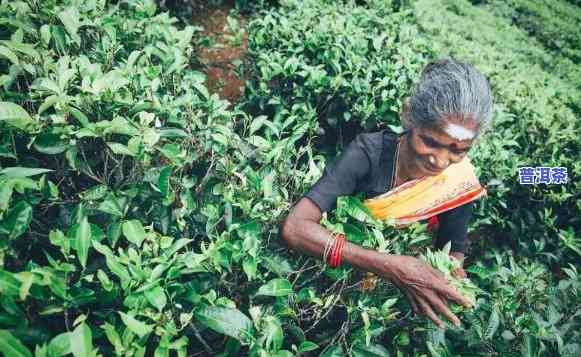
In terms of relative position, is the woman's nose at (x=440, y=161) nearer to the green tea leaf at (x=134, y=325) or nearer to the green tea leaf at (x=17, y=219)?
the green tea leaf at (x=134, y=325)

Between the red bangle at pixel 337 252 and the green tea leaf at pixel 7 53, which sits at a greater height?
the green tea leaf at pixel 7 53

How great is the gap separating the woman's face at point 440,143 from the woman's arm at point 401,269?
1.97ft

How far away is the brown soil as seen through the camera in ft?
13.1

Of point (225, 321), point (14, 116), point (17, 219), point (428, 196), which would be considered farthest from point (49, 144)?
point (428, 196)

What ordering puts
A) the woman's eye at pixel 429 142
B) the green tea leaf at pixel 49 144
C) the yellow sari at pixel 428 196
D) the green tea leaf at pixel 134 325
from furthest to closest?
the yellow sari at pixel 428 196 < the woman's eye at pixel 429 142 < the green tea leaf at pixel 49 144 < the green tea leaf at pixel 134 325

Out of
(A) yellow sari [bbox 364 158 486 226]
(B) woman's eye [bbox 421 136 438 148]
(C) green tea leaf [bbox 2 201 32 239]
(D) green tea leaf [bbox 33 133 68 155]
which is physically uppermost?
(D) green tea leaf [bbox 33 133 68 155]

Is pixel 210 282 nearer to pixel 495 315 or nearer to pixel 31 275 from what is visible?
pixel 31 275

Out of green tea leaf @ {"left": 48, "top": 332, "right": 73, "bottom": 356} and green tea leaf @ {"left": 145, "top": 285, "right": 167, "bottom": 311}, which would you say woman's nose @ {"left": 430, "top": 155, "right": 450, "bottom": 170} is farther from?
green tea leaf @ {"left": 48, "top": 332, "right": 73, "bottom": 356}

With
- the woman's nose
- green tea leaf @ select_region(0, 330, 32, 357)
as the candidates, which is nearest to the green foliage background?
green tea leaf @ select_region(0, 330, 32, 357)

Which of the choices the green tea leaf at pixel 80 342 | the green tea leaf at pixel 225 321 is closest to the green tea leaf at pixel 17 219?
the green tea leaf at pixel 80 342

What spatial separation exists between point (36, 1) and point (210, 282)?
1724mm

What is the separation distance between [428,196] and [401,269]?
0.71 metres

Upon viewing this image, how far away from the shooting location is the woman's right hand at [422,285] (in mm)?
1498

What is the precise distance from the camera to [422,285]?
1.52 metres
